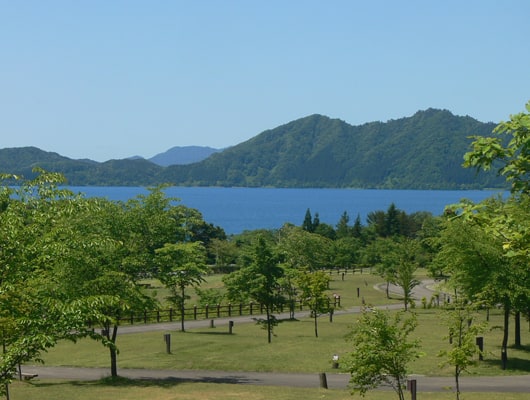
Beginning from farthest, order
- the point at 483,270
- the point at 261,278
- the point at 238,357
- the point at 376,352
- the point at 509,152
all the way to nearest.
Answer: the point at 261,278 < the point at 238,357 < the point at 483,270 < the point at 376,352 < the point at 509,152

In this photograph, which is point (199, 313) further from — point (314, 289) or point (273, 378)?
point (273, 378)

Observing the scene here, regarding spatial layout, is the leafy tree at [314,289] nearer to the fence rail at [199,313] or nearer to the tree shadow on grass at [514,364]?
the fence rail at [199,313]

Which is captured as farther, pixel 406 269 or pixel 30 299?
pixel 406 269

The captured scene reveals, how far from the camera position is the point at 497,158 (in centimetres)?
1097

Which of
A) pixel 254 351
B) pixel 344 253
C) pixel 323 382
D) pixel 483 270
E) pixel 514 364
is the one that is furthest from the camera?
pixel 344 253

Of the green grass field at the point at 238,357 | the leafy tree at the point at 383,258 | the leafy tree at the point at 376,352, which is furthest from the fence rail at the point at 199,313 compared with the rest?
the leafy tree at the point at 376,352

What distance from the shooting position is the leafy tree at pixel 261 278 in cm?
4006

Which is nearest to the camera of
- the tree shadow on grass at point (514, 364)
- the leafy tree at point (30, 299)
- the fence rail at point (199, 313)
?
the leafy tree at point (30, 299)

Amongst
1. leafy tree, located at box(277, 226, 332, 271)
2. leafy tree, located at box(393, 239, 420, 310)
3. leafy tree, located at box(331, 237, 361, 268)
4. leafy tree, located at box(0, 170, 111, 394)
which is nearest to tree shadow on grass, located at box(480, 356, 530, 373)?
leafy tree, located at box(393, 239, 420, 310)

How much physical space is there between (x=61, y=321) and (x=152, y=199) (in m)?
15.6

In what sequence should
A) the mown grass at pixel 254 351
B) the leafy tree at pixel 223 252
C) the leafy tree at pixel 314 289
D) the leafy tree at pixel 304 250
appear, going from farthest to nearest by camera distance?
the leafy tree at pixel 223 252, the leafy tree at pixel 304 250, the leafy tree at pixel 314 289, the mown grass at pixel 254 351

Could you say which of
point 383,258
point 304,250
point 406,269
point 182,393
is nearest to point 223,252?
point 304,250

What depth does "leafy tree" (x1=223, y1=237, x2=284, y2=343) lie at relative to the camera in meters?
40.1

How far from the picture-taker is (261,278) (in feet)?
130
